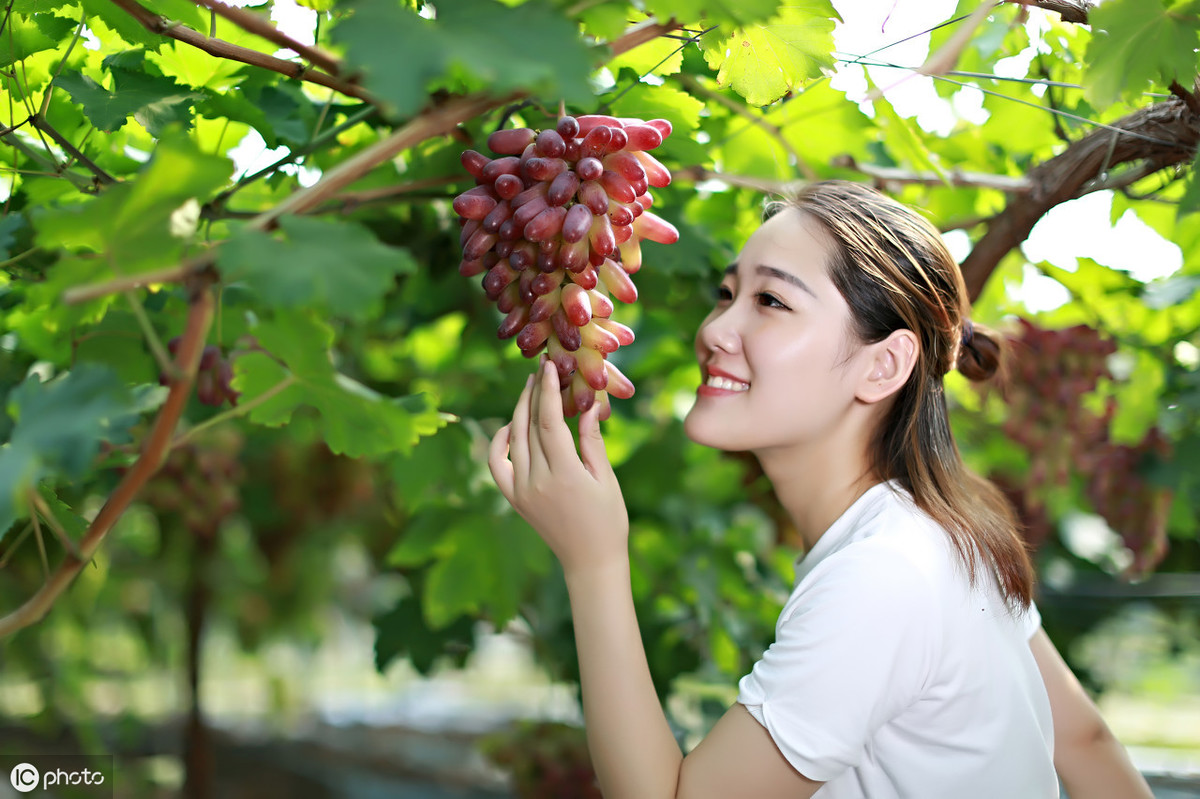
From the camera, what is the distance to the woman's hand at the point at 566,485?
3.10 feet

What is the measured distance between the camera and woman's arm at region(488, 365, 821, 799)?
2.94 feet

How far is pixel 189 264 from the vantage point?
1.88ft

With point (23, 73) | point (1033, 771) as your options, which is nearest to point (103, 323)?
point (23, 73)

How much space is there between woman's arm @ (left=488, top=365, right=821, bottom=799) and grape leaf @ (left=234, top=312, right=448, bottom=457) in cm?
13

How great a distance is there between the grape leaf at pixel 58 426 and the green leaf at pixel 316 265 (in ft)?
0.48

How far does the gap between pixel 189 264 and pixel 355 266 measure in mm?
106

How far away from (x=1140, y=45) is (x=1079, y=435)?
3.59 feet

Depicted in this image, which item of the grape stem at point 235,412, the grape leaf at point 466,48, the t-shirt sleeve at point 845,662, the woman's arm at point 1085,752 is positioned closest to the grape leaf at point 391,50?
the grape leaf at point 466,48

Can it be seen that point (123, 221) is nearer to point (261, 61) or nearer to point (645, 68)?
point (261, 61)

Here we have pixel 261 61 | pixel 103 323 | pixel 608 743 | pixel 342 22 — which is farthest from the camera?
pixel 103 323

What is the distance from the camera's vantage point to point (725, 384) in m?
1.12

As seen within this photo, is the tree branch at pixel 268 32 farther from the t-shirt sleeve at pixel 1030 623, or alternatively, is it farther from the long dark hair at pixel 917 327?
the t-shirt sleeve at pixel 1030 623

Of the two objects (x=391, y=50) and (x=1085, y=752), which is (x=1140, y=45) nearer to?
(x=391, y=50)

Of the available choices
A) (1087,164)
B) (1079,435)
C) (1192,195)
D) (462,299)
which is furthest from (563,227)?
(1079,435)
